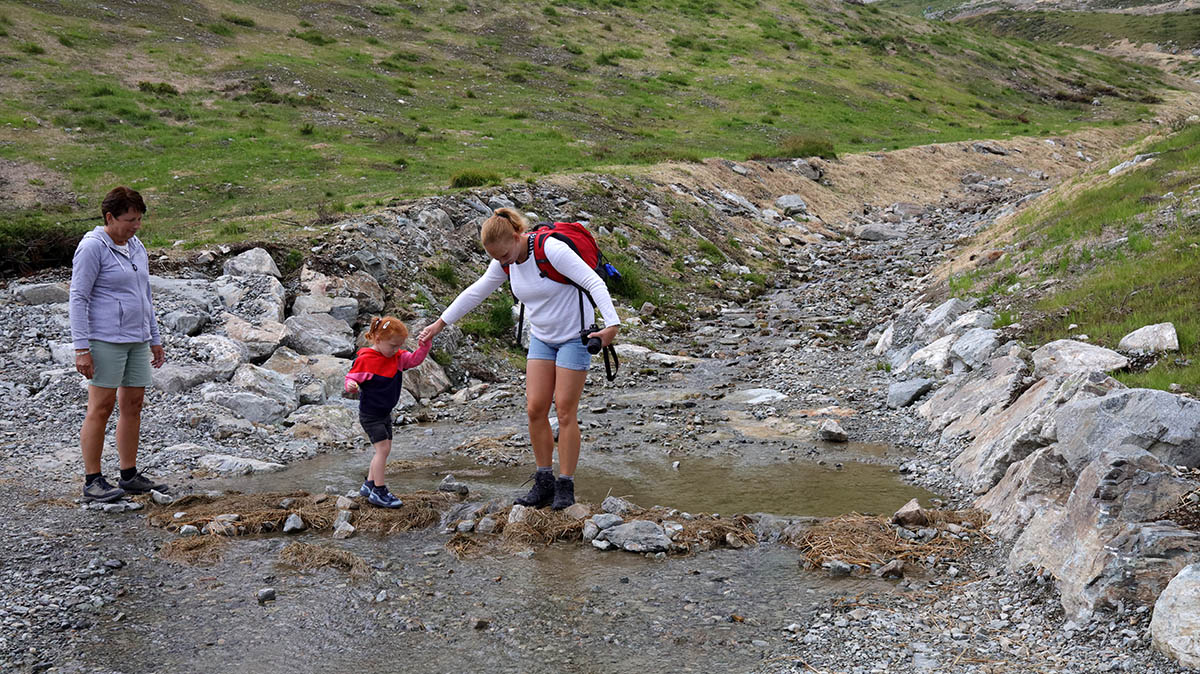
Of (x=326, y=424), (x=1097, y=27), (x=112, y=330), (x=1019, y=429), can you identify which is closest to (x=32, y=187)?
(x=326, y=424)

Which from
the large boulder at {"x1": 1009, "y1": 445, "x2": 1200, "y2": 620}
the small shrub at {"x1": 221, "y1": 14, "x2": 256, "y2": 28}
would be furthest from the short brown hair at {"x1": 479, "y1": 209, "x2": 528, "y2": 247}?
the small shrub at {"x1": 221, "y1": 14, "x2": 256, "y2": 28}

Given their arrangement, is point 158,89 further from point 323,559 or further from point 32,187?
point 323,559

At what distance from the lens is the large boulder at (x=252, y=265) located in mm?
14172

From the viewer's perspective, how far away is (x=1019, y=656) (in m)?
4.81

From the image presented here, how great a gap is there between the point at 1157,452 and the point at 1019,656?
2.20m

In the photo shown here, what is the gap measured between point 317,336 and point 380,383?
19.2 ft

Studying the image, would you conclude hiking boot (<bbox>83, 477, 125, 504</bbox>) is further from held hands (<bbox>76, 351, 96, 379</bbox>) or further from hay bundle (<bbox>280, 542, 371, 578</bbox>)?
hay bundle (<bbox>280, 542, 371, 578</bbox>)

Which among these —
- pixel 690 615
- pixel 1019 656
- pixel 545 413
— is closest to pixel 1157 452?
pixel 1019 656

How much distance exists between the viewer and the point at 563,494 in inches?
290

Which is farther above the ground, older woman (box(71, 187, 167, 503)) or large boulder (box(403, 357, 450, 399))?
older woman (box(71, 187, 167, 503))

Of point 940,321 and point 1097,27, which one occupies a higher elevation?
point 1097,27

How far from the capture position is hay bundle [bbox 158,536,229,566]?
21.1ft

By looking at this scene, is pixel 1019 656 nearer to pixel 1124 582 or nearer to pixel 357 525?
pixel 1124 582

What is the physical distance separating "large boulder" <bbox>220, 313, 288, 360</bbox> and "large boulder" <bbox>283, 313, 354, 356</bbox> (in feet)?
0.52
